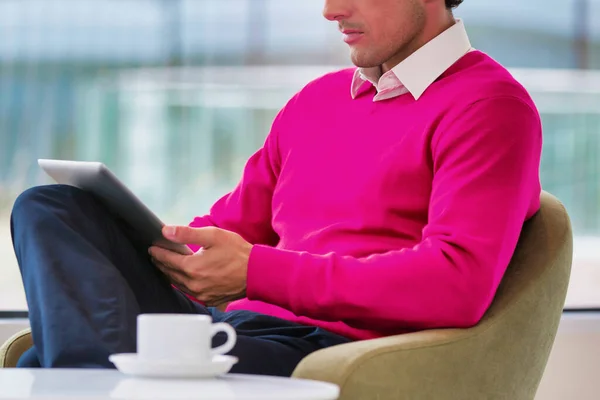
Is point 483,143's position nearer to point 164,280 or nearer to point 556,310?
point 556,310

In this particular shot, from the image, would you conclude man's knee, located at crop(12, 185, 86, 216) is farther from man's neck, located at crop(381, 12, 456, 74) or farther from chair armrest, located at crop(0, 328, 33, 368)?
man's neck, located at crop(381, 12, 456, 74)

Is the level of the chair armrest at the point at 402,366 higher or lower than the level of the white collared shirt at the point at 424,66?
lower

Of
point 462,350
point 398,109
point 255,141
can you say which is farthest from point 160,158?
point 462,350

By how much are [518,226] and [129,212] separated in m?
0.57

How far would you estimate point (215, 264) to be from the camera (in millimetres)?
1430

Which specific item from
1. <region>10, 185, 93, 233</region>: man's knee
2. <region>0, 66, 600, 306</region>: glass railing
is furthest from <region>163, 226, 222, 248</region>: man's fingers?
<region>0, 66, 600, 306</region>: glass railing

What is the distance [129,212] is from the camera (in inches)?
54.7

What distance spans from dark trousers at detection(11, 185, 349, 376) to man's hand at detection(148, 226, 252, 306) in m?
0.07

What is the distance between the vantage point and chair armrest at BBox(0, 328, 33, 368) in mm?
1559

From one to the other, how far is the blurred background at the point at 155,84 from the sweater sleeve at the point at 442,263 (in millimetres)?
1145

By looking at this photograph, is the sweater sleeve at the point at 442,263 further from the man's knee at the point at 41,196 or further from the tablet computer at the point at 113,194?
the man's knee at the point at 41,196

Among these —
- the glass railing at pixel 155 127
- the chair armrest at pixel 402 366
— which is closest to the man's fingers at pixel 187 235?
the chair armrest at pixel 402 366

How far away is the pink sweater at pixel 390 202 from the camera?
54.8 inches

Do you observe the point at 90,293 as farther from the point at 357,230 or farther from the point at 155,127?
the point at 155,127
